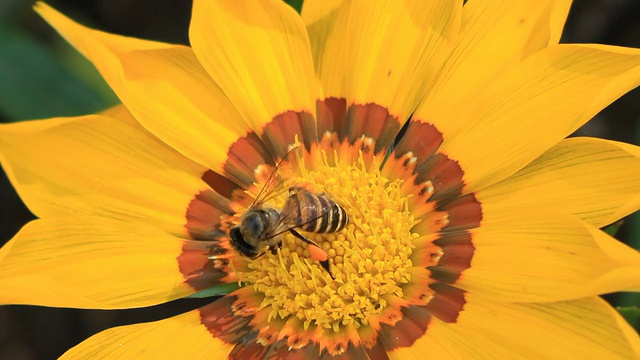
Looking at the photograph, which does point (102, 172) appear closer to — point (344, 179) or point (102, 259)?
point (102, 259)

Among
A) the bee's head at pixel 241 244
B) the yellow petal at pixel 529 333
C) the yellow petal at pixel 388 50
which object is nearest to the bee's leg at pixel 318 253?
the bee's head at pixel 241 244

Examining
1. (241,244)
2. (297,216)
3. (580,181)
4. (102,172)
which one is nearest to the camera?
(580,181)

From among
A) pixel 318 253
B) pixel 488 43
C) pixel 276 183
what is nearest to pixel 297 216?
pixel 318 253

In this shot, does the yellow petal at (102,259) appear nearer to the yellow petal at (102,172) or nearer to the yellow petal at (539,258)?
the yellow petal at (102,172)

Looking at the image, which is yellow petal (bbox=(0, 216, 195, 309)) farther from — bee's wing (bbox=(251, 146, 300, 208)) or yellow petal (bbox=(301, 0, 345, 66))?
yellow petal (bbox=(301, 0, 345, 66))

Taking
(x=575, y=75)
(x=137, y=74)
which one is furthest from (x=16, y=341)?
(x=575, y=75)

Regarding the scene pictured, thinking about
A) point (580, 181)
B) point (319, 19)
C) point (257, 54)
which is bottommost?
point (257, 54)
